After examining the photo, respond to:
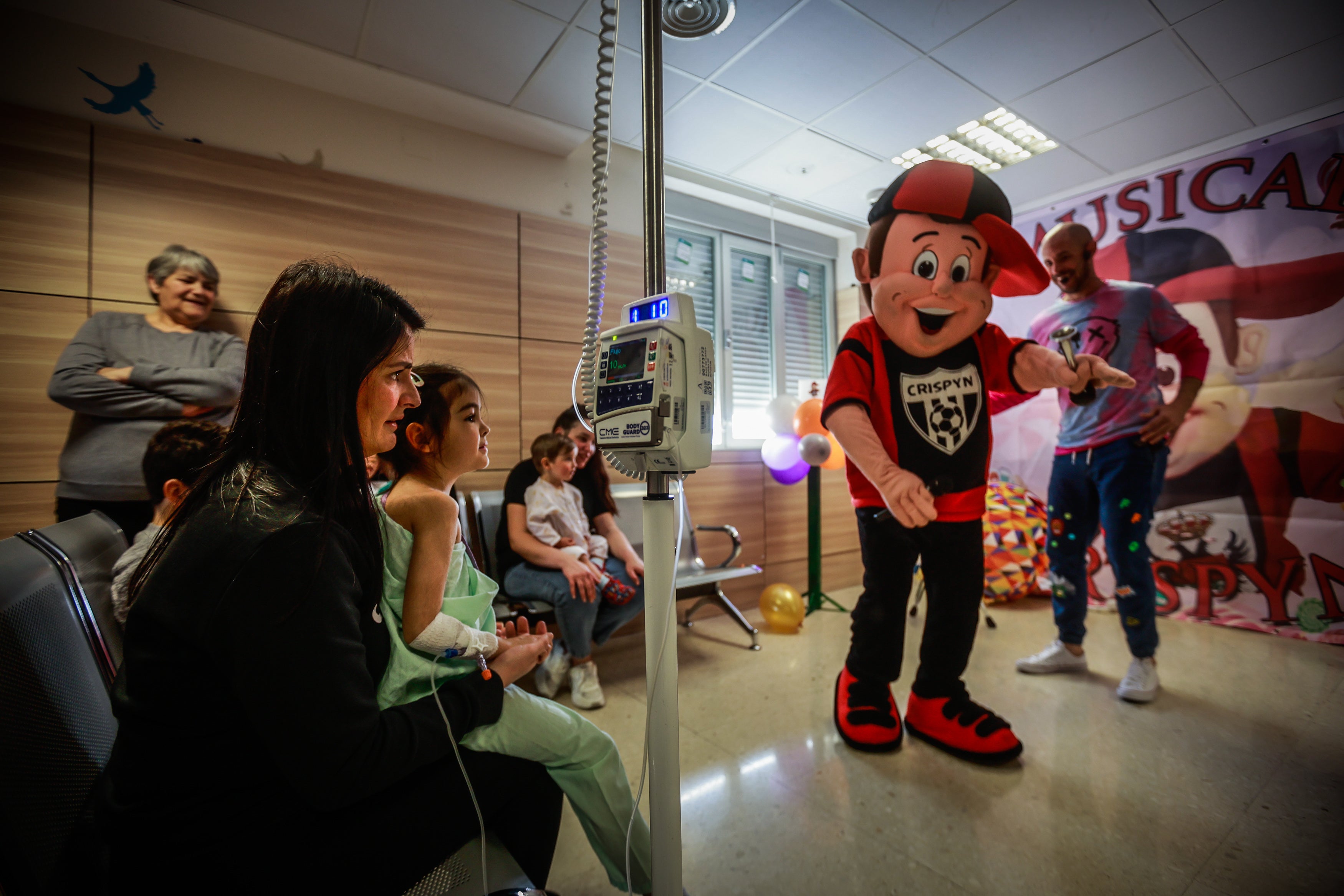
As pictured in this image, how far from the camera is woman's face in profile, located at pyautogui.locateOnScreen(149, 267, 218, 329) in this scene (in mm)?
2145

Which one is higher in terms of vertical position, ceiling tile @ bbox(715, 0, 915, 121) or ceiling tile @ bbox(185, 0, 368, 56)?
ceiling tile @ bbox(715, 0, 915, 121)

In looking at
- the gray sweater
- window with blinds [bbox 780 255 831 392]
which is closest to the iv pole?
the gray sweater

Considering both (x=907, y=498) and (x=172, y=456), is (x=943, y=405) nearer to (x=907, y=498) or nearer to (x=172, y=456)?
(x=907, y=498)

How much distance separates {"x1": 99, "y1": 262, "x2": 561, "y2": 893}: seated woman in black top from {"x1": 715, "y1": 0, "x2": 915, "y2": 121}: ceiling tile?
7.68 feet

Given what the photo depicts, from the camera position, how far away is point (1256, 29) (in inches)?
93.6

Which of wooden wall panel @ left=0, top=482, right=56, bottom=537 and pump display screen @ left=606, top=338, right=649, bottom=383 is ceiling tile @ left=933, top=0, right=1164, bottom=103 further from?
wooden wall panel @ left=0, top=482, right=56, bottom=537

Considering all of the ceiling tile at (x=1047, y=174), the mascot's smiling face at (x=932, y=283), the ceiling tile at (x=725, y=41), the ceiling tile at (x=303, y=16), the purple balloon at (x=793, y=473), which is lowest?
the purple balloon at (x=793, y=473)

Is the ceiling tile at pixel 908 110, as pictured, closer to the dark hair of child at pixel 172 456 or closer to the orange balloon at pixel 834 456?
the orange balloon at pixel 834 456

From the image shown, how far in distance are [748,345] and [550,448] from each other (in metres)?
2.29

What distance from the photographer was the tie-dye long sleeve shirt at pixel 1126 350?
7.34 feet

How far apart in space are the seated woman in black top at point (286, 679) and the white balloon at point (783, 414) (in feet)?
9.28

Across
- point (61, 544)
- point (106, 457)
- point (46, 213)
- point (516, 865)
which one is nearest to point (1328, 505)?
point (516, 865)

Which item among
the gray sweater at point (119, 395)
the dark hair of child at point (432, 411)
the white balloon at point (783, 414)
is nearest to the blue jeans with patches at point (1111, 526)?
the white balloon at point (783, 414)

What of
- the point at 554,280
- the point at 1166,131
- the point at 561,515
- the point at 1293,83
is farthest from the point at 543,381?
the point at 1293,83
